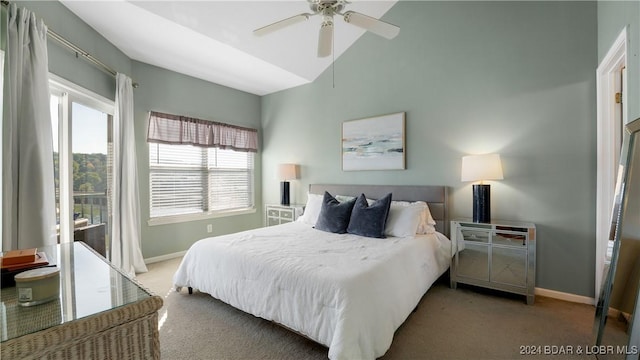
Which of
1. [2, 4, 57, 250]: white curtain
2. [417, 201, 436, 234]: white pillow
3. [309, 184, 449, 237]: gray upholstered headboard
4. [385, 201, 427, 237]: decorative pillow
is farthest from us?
[309, 184, 449, 237]: gray upholstered headboard

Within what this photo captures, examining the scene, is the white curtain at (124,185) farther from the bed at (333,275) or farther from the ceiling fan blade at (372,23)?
the ceiling fan blade at (372,23)

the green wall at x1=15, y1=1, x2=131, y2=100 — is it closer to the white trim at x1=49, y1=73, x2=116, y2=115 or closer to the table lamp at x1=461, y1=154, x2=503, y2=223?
the white trim at x1=49, y1=73, x2=116, y2=115

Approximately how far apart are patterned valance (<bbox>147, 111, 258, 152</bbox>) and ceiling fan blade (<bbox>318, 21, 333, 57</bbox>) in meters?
2.62

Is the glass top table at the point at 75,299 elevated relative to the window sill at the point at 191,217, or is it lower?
elevated

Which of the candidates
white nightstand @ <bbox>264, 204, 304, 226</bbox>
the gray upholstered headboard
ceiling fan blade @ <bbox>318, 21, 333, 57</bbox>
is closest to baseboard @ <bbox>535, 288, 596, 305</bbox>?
the gray upholstered headboard

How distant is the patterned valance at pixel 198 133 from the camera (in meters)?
3.94

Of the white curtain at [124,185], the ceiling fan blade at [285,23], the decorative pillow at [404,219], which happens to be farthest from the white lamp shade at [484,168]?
the white curtain at [124,185]

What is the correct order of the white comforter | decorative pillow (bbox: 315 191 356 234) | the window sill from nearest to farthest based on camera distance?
the white comforter < decorative pillow (bbox: 315 191 356 234) < the window sill

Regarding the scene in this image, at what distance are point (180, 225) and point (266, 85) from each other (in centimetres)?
264

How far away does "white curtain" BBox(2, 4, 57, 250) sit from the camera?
186 centimetres

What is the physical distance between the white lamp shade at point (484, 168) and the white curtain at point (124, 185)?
387 cm

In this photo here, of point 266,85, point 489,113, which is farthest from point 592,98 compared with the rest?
point 266,85

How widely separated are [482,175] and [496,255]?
80 cm

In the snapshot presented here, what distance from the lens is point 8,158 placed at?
1.85 meters
